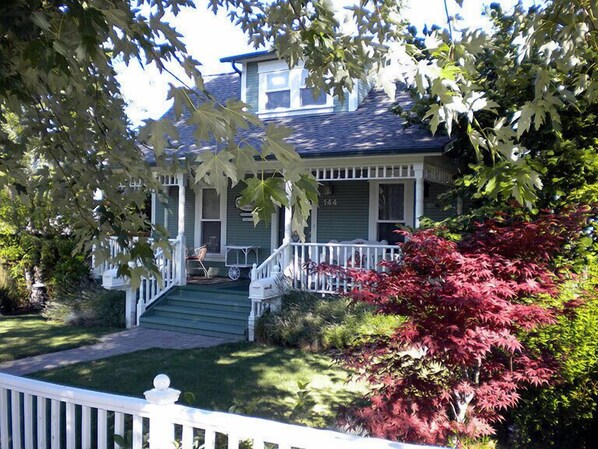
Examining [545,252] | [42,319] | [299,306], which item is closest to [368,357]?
[545,252]

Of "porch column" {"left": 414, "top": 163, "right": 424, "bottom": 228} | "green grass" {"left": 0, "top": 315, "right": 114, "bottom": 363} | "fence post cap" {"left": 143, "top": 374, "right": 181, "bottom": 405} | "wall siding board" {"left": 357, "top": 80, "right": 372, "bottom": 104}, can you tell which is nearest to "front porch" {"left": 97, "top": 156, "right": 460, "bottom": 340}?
"porch column" {"left": 414, "top": 163, "right": 424, "bottom": 228}

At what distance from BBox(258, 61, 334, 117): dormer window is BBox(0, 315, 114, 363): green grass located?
23.5 ft

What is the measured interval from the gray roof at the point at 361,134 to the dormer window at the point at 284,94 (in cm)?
22

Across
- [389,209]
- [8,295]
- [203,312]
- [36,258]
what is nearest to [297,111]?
[389,209]

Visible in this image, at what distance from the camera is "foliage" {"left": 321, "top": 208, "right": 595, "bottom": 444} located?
13.4 ft

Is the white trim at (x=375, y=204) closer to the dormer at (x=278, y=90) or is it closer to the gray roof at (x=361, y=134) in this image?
the gray roof at (x=361, y=134)

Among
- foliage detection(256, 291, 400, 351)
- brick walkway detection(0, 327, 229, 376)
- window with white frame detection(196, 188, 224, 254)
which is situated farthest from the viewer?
window with white frame detection(196, 188, 224, 254)

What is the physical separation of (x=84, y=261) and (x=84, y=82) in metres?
10.6

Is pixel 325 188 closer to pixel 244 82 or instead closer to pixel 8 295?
pixel 244 82

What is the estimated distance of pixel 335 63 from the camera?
15.0ft

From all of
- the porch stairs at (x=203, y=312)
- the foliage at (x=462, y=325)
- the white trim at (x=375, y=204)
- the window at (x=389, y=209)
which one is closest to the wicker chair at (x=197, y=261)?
the porch stairs at (x=203, y=312)

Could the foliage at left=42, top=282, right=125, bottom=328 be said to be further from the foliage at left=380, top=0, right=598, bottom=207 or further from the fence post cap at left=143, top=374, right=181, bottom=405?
the fence post cap at left=143, top=374, right=181, bottom=405

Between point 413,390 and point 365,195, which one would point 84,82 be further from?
point 365,195

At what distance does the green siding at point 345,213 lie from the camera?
43.3ft
